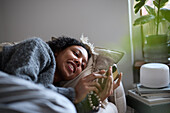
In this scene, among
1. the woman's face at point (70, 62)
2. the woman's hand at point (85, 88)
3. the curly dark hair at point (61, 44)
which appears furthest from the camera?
the curly dark hair at point (61, 44)

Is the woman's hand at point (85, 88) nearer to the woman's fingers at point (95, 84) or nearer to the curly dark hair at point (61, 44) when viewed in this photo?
the woman's fingers at point (95, 84)

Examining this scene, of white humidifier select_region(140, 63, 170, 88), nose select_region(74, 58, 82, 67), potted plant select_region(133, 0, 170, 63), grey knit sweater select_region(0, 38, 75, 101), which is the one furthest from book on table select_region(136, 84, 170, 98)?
grey knit sweater select_region(0, 38, 75, 101)

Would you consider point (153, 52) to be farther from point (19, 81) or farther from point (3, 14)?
point (3, 14)

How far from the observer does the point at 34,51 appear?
2.49 ft

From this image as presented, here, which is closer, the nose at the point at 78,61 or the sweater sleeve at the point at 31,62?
the sweater sleeve at the point at 31,62

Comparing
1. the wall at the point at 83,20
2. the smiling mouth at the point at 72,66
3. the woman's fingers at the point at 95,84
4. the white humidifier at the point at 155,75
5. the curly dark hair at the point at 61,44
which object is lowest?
the white humidifier at the point at 155,75

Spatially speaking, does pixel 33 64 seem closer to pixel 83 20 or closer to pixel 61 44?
pixel 61 44

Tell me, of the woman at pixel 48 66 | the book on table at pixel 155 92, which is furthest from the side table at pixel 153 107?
the woman at pixel 48 66

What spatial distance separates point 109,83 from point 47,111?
495mm

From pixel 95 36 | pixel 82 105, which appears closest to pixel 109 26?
pixel 95 36

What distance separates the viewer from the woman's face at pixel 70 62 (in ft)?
3.15

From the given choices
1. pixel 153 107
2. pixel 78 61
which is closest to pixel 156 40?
pixel 153 107

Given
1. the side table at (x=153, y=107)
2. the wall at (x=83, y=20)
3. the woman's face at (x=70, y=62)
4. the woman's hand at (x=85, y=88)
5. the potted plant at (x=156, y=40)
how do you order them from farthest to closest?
the wall at (x=83, y=20) < the potted plant at (x=156, y=40) < the side table at (x=153, y=107) < the woman's face at (x=70, y=62) < the woman's hand at (x=85, y=88)

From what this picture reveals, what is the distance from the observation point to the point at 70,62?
967 mm
